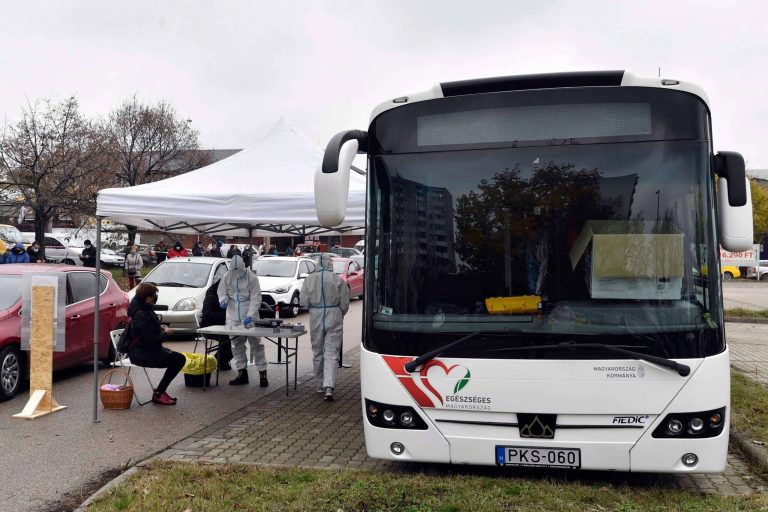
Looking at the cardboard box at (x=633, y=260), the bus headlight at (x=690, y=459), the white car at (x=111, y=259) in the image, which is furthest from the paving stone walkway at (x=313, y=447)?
the white car at (x=111, y=259)

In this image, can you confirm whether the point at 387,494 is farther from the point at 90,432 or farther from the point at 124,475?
the point at 90,432

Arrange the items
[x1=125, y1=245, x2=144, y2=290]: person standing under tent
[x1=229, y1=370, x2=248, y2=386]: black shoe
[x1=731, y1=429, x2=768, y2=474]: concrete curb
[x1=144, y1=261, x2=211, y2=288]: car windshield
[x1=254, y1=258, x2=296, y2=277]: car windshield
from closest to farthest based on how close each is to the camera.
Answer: [x1=731, y1=429, x2=768, y2=474]: concrete curb < [x1=229, y1=370, x2=248, y2=386]: black shoe < [x1=144, y1=261, x2=211, y2=288]: car windshield < [x1=254, y1=258, x2=296, y2=277]: car windshield < [x1=125, y1=245, x2=144, y2=290]: person standing under tent

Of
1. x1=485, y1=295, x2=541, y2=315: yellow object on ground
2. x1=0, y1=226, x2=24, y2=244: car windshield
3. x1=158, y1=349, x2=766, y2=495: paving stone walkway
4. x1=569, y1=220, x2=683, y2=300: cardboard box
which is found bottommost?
x1=158, y1=349, x2=766, y2=495: paving stone walkway

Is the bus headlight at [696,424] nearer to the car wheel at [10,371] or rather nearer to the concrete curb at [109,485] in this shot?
the concrete curb at [109,485]

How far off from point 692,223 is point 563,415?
1.59 m

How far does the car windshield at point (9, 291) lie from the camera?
906 cm

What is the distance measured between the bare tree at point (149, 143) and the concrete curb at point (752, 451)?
35273 millimetres

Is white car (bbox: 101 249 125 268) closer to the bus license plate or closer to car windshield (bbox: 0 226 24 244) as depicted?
car windshield (bbox: 0 226 24 244)

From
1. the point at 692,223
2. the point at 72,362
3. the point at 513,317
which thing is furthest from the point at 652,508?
the point at 72,362

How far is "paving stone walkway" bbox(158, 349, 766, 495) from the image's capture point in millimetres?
5582

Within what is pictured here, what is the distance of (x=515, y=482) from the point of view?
5.28 m

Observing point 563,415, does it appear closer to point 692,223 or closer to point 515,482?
point 515,482

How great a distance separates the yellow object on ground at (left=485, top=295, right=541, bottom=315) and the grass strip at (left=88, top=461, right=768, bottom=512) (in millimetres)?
1261

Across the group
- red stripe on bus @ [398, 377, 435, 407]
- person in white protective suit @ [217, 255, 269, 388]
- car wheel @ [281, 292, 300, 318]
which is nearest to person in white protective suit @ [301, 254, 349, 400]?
person in white protective suit @ [217, 255, 269, 388]
